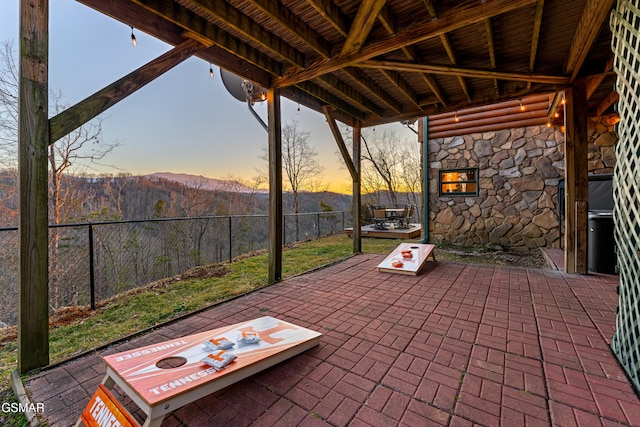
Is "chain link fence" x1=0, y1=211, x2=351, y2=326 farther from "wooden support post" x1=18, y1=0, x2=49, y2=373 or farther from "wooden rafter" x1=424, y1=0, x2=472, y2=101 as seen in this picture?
"wooden rafter" x1=424, y1=0, x2=472, y2=101

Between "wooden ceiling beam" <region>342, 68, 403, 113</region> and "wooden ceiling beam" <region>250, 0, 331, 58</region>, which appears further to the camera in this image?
"wooden ceiling beam" <region>342, 68, 403, 113</region>

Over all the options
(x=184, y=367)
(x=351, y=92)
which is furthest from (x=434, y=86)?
(x=184, y=367)

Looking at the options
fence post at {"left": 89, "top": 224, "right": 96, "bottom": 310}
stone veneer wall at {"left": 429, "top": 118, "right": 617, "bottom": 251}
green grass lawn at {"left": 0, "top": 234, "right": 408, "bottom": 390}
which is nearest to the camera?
green grass lawn at {"left": 0, "top": 234, "right": 408, "bottom": 390}

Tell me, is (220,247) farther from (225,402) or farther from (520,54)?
(520,54)

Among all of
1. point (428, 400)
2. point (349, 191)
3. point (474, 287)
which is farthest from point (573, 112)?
point (349, 191)

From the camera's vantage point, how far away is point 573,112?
3984 mm

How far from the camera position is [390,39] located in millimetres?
2955

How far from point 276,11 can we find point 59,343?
363 cm

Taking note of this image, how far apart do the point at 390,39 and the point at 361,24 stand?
1.41ft

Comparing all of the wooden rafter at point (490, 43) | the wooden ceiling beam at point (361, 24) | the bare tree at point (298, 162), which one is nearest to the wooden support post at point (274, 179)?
the wooden ceiling beam at point (361, 24)

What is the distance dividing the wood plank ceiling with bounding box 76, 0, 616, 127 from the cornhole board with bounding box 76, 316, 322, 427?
9.05 ft

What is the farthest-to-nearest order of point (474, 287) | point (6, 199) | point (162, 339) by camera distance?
point (6, 199) < point (474, 287) < point (162, 339)

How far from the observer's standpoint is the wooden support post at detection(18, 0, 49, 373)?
6.05 ft

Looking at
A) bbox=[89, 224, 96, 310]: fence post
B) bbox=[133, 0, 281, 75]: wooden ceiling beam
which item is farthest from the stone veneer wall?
bbox=[89, 224, 96, 310]: fence post
